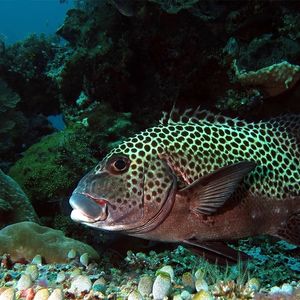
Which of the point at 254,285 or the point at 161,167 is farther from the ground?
the point at 161,167

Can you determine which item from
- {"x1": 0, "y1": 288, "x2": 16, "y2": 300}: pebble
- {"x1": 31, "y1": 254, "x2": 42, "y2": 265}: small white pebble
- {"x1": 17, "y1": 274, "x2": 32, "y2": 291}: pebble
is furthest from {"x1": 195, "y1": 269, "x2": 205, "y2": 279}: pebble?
{"x1": 31, "y1": 254, "x2": 42, "y2": 265}: small white pebble

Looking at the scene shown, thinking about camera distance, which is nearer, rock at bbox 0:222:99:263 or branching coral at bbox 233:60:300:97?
rock at bbox 0:222:99:263

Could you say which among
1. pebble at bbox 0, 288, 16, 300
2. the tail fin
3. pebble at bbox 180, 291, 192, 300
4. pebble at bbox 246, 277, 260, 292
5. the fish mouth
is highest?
the fish mouth

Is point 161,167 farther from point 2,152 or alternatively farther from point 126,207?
point 2,152

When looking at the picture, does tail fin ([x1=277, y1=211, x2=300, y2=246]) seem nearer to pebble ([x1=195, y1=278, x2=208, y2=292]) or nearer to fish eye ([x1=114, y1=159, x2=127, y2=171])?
pebble ([x1=195, y1=278, x2=208, y2=292])

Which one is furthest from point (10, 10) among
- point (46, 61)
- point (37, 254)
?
point (37, 254)


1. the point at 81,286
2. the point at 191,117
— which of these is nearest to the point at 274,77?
the point at 191,117

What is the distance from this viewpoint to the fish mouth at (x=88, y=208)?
2.78 m

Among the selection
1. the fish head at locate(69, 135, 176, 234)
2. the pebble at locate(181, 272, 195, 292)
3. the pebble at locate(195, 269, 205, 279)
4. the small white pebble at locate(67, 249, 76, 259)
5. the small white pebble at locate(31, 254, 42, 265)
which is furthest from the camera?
the small white pebble at locate(67, 249, 76, 259)

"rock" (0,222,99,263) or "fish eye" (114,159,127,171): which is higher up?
"fish eye" (114,159,127,171)

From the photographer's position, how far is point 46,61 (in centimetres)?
1358

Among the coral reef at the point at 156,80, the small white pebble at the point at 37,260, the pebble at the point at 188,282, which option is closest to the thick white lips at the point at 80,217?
the pebble at the point at 188,282

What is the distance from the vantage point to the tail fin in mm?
3344

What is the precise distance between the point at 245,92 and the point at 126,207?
16.9 ft
